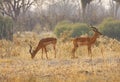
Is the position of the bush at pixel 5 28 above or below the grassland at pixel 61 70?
above

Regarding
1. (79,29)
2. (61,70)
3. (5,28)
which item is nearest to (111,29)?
(79,29)

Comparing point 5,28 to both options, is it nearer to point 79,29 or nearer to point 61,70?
point 79,29

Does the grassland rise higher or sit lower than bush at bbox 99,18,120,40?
lower

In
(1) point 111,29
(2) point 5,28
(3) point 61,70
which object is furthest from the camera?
(1) point 111,29

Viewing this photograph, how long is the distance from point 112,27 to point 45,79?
13.9 meters

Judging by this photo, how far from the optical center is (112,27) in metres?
23.8

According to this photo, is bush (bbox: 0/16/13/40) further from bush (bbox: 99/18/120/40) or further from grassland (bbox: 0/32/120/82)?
grassland (bbox: 0/32/120/82)

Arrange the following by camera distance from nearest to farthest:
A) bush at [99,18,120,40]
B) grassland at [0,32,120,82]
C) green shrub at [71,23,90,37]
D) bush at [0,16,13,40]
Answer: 1. grassland at [0,32,120,82]
2. bush at [0,16,13,40]
3. bush at [99,18,120,40]
4. green shrub at [71,23,90,37]

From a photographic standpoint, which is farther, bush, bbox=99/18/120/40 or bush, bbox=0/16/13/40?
bush, bbox=99/18/120/40

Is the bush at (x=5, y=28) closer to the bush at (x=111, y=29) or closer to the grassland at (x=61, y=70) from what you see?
the bush at (x=111, y=29)

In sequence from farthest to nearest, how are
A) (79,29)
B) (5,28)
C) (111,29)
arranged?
(79,29) < (111,29) < (5,28)

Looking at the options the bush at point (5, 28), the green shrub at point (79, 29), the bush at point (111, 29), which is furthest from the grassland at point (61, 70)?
the green shrub at point (79, 29)

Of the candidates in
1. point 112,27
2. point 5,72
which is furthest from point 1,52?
point 112,27

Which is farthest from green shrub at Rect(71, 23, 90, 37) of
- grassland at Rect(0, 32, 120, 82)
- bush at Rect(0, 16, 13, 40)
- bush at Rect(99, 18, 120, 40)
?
grassland at Rect(0, 32, 120, 82)
